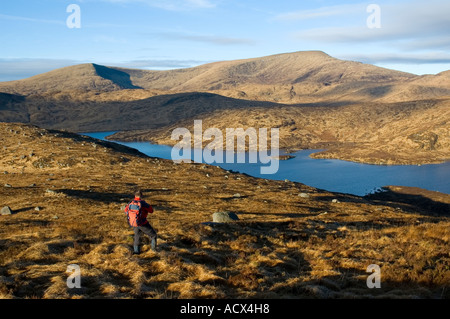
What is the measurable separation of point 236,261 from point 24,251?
10.1 meters

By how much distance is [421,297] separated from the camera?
11.7 m

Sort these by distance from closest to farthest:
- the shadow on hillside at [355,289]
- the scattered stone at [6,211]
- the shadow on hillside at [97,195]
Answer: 1. the shadow on hillside at [355,289]
2. the scattered stone at [6,211]
3. the shadow on hillside at [97,195]

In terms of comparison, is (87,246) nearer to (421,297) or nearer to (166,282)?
(166,282)

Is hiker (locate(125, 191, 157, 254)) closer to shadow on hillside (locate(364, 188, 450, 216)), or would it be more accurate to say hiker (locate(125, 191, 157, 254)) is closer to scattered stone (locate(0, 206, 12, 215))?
scattered stone (locate(0, 206, 12, 215))

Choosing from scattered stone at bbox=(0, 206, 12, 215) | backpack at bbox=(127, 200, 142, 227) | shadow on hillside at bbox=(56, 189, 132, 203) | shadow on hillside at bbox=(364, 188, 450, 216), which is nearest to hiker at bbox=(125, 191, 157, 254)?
backpack at bbox=(127, 200, 142, 227)

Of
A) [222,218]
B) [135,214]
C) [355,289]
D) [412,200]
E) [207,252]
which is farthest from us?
[412,200]

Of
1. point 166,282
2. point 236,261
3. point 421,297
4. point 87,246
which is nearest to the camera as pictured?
point 421,297

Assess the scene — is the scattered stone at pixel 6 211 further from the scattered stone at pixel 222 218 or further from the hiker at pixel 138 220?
the scattered stone at pixel 222 218

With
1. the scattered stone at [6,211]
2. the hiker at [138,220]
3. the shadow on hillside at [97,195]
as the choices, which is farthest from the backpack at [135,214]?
the shadow on hillside at [97,195]

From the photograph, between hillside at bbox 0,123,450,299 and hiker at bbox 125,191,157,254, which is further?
hiker at bbox 125,191,157,254

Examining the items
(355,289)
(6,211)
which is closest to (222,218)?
(355,289)

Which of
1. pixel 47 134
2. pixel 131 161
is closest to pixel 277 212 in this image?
pixel 131 161

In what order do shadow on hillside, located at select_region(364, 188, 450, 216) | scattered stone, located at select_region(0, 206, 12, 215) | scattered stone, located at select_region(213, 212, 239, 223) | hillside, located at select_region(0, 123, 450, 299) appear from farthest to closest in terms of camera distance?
shadow on hillside, located at select_region(364, 188, 450, 216), scattered stone, located at select_region(0, 206, 12, 215), scattered stone, located at select_region(213, 212, 239, 223), hillside, located at select_region(0, 123, 450, 299)

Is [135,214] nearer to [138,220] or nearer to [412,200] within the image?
[138,220]
